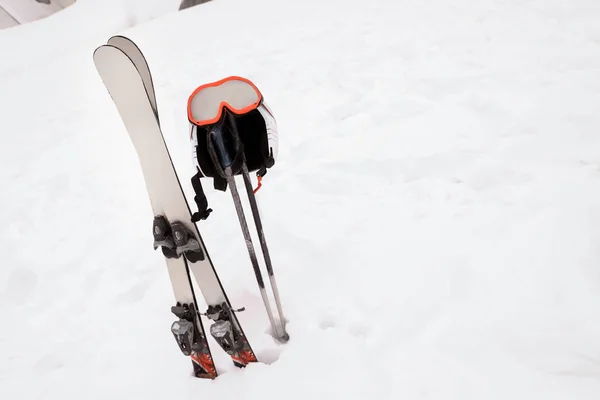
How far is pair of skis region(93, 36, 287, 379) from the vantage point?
1647mm

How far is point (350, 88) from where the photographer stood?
13.1 feet

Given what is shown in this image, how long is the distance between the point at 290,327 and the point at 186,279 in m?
0.57

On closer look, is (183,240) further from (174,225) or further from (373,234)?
(373,234)

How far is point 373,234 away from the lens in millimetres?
2299

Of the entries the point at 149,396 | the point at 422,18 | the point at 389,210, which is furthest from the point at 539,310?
the point at 422,18

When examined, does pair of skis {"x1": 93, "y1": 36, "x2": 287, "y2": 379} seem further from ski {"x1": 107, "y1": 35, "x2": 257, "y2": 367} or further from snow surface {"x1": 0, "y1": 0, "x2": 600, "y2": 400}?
snow surface {"x1": 0, "y1": 0, "x2": 600, "y2": 400}

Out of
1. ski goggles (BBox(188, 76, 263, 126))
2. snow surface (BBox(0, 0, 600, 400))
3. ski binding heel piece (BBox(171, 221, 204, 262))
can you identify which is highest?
ski goggles (BBox(188, 76, 263, 126))

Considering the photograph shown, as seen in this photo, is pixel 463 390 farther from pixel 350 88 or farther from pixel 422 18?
pixel 422 18

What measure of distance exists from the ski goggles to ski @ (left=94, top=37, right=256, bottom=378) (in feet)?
1.04

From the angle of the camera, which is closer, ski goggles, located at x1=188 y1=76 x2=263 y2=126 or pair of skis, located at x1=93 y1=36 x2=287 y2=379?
ski goggles, located at x1=188 y1=76 x2=263 y2=126

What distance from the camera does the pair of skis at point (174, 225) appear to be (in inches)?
64.9

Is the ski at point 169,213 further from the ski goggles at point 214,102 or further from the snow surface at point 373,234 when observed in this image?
the ski goggles at point 214,102

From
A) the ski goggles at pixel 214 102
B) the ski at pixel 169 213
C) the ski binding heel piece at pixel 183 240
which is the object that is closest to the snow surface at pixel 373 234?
the ski at pixel 169 213

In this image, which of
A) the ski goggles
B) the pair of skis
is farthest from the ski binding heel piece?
the ski goggles
